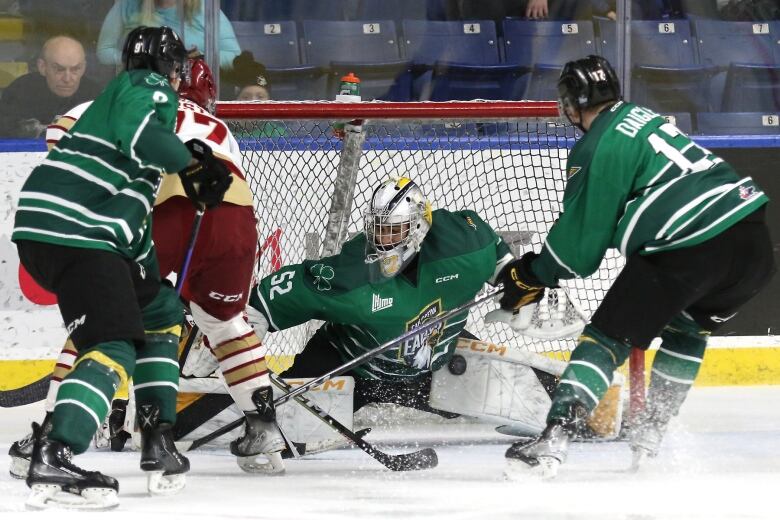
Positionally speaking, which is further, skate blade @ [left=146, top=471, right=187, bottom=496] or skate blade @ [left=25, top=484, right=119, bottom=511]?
skate blade @ [left=146, top=471, right=187, bottom=496]

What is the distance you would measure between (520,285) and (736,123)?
2.12m

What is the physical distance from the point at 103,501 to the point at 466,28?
3.01 metres

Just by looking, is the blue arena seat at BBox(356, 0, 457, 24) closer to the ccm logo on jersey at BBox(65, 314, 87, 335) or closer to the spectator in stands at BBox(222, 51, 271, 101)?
the spectator in stands at BBox(222, 51, 271, 101)

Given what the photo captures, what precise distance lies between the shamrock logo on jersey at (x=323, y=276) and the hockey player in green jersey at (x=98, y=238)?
29.6 inches

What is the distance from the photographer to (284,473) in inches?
123

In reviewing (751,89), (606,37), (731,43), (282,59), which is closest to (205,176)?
(282,59)

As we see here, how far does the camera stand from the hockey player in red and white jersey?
3068mm

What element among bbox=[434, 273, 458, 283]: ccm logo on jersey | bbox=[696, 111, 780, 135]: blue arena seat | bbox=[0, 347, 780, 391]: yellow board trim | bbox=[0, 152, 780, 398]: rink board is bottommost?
bbox=[0, 347, 780, 391]: yellow board trim

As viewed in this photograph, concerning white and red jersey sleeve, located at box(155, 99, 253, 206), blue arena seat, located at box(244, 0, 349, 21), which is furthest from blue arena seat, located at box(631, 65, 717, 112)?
white and red jersey sleeve, located at box(155, 99, 253, 206)

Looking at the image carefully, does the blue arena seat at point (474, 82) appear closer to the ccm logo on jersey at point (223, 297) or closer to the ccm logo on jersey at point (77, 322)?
the ccm logo on jersey at point (223, 297)

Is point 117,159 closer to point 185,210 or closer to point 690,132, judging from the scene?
point 185,210

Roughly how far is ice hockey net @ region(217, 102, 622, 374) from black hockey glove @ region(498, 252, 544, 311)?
825mm

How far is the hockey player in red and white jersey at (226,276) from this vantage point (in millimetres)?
3068

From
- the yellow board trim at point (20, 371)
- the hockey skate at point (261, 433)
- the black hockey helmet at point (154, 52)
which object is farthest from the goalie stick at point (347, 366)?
the yellow board trim at point (20, 371)
